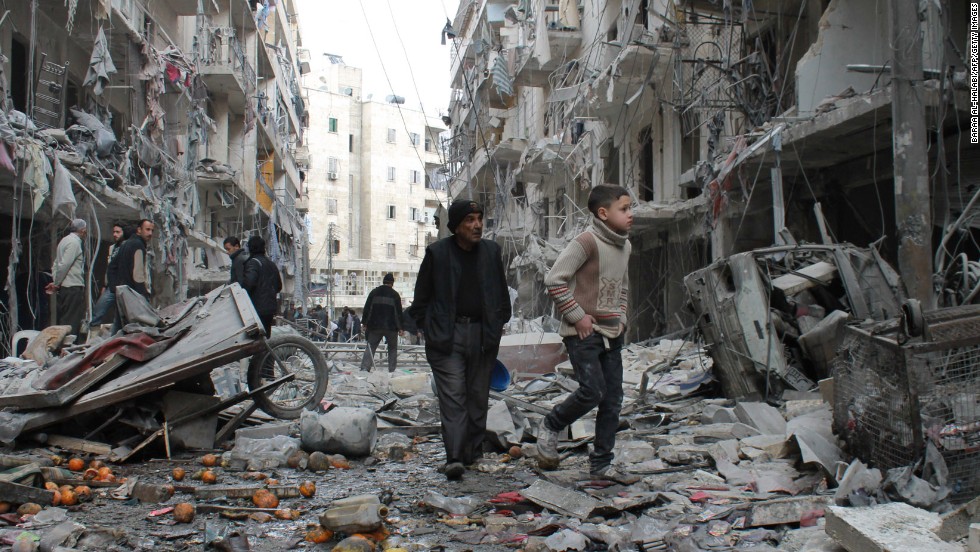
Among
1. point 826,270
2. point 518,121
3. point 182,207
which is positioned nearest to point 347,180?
point 518,121

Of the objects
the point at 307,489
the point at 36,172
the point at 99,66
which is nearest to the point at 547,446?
the point at 307,489

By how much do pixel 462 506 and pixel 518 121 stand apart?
30190 mm

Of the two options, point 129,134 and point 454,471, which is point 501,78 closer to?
point 129,134

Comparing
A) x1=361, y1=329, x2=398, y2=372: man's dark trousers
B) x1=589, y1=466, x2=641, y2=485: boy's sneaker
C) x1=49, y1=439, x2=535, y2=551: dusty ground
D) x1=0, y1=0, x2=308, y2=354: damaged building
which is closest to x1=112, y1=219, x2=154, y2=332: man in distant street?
x1=0, y1=0, x2=308, y2=354: damaged building

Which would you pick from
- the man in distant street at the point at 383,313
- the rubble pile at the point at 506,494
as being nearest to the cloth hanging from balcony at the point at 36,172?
the man in distant street at the point at 383,313

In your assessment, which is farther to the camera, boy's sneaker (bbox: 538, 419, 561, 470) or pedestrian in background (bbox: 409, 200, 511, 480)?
pedestrian in background (bbox: 409, 200, 511, 480)

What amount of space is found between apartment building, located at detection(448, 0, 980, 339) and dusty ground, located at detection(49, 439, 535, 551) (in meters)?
4.88

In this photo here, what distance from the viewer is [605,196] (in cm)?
455

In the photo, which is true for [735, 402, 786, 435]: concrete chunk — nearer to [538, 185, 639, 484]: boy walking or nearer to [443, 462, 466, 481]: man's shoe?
[538, 185, 639, 484]: boy walking

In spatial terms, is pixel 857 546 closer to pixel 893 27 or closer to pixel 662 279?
pixel 893 27

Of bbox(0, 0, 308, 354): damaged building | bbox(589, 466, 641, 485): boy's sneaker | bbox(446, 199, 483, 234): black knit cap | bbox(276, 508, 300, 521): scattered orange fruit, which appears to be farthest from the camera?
bbox(0, 0, 308, 354): damaged building

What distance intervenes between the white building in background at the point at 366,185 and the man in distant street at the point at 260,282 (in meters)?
53.4

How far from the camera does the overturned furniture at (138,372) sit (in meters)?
4.92

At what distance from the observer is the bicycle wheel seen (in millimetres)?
6953
